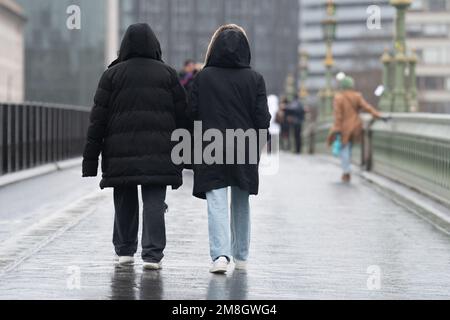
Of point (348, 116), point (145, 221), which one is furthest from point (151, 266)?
point (348, 116)

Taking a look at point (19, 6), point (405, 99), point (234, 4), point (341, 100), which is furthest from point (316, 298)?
point (234, 4)

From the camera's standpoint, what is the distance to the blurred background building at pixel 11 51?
433 feet

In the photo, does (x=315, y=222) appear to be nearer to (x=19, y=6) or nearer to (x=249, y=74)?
(x=249, y=74)

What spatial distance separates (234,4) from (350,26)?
111 ft

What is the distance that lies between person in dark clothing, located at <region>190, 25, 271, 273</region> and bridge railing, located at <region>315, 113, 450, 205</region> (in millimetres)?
6579

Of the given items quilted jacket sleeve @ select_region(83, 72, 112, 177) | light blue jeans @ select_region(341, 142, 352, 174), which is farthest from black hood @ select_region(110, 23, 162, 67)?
light blue jeans @ select_region(341, 142, 352, 174)

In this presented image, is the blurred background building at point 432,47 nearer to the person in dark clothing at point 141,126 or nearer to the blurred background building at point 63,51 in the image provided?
the blurred background building at point 63,51

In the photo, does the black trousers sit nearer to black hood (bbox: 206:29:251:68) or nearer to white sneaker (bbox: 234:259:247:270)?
white sneaker (bbox: 234:259:247:270)

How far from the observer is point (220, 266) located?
966 cm

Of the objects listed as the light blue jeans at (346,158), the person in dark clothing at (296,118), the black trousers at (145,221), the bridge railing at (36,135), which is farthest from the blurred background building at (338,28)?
the black trousers at (145,221)

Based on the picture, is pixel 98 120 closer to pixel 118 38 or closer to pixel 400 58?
pixel 400 58

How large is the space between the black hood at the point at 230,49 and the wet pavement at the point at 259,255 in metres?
1.45

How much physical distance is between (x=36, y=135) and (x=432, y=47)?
128953mm

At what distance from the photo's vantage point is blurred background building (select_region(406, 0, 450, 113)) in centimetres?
14938
